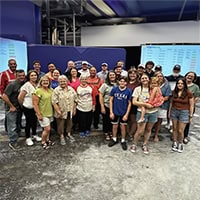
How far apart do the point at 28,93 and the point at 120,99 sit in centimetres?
136

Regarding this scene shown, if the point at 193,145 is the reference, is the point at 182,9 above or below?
above

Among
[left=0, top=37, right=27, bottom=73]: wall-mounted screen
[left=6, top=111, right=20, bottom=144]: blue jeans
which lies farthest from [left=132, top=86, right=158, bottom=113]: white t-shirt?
[left=0, top=37, right=27, bottom=73]: wall-mounted screen

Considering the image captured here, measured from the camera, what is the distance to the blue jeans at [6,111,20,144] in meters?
2.96

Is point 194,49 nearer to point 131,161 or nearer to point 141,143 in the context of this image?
point 141,143

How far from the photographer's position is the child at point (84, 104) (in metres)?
3.24

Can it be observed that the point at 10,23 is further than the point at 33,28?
No

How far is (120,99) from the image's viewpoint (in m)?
2.98

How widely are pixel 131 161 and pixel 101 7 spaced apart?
4791mm

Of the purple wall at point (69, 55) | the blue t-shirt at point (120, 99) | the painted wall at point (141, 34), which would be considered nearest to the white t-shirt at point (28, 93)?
the blue t-shirt at point (120, 99)

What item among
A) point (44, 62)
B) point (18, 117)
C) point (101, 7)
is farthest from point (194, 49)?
point (18, 117)

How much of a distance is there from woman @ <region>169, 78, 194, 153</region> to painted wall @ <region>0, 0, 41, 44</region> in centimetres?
382

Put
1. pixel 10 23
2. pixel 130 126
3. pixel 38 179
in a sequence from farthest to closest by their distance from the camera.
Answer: pixel 10 23 < pixel 130 126 < pixel 38 179

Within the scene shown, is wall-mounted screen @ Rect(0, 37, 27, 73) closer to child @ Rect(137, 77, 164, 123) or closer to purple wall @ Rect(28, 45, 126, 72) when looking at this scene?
purple wall @ Rect(28, 45, 126, 72)

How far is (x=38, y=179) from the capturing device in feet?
7.51
